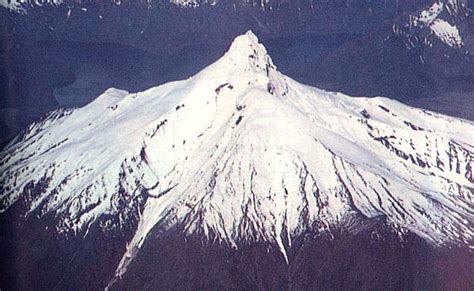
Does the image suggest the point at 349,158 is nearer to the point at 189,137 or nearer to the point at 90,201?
the point at 189,137

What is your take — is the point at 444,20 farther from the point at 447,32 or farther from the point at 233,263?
the point at 233,263

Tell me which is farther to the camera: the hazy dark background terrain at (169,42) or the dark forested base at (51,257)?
the hazy dark background terrain at (169,42)

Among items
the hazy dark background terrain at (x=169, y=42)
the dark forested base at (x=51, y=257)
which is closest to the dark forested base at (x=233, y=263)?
the dark forested base at (x=51, y=257)

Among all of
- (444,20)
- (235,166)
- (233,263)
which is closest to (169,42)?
(235,166)

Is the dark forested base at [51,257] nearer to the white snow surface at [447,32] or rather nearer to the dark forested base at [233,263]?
the dark forested base at [233,263]

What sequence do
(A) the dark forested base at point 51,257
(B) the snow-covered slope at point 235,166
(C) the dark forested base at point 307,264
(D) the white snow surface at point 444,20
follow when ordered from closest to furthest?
(A) the dark forested base at point 51,257, (C) the dark forested base at point 307,264, (D) the white snow surface at point 444,20, (B) the snow-covered slope at point 235,166

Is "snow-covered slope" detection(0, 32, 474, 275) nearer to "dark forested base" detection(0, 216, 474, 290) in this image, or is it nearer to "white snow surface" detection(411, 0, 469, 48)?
"dark forested base" detection(0, 216, 474, 290)

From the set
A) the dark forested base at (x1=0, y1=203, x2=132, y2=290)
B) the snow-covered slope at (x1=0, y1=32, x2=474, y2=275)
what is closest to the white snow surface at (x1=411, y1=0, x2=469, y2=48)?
the snow-covered slope at (x1=0, y1=32, x2=474, y2=275)

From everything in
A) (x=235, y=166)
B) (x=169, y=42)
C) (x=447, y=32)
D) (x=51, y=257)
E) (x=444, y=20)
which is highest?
(x=169, y=42)
